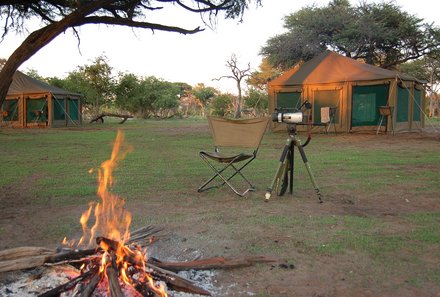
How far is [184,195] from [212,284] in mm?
2648

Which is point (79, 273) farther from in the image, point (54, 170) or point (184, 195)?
point (54, 170)

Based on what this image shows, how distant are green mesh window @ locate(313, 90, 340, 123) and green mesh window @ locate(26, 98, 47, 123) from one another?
1438 centimetres

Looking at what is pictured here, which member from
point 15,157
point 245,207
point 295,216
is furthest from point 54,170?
point 295,216

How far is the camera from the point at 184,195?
520 centimetres

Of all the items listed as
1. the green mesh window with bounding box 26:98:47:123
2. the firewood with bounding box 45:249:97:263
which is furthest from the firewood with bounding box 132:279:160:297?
the green mesh window with bounding box 26:98:47:123

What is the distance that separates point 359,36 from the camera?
76.1 feet

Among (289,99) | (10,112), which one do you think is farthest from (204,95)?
(289,99)

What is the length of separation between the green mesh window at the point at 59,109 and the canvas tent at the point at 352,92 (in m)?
12.5

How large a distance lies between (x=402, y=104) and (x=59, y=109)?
17.2 metres

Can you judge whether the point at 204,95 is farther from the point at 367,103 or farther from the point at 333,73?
the point at 367,103

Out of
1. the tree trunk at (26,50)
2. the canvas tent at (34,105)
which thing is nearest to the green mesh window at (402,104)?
the tree trunk at (26,50)

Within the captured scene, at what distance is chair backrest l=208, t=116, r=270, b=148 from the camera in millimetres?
5645

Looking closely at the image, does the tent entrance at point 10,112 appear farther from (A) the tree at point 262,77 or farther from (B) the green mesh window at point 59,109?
(A) the tree at point 262,77

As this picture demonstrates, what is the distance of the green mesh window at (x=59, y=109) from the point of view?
2345cm
